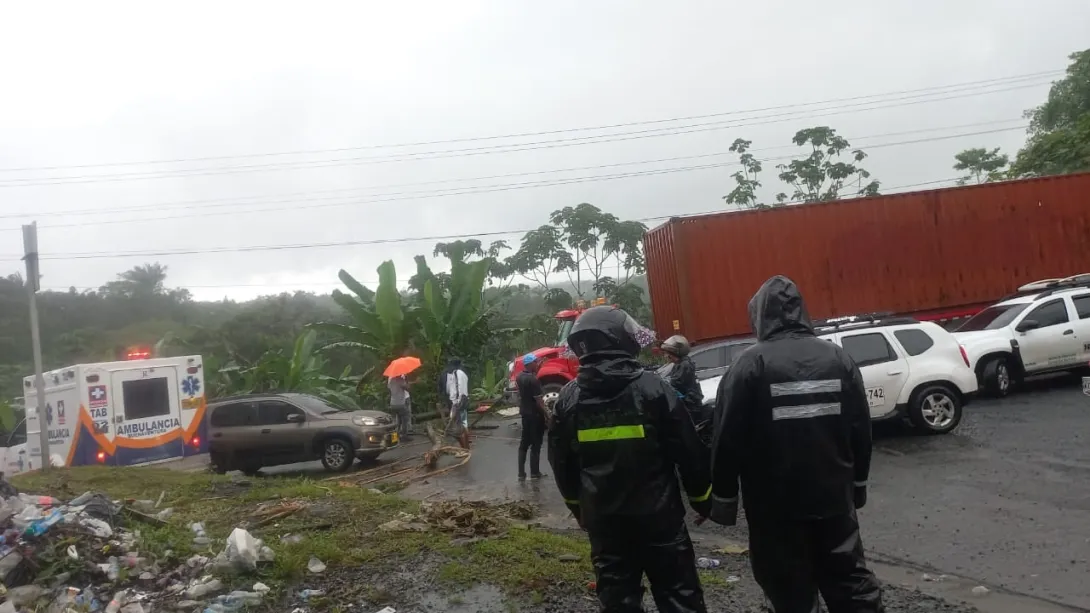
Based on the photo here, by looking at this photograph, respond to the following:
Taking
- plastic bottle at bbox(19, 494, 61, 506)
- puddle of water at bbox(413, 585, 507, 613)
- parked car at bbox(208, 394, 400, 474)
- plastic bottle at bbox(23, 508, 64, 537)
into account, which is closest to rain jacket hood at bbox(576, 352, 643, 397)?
puddle of water at bbox(413, 585, 507, 613)

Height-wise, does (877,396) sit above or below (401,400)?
below

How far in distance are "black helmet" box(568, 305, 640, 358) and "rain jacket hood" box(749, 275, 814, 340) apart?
0.61 m

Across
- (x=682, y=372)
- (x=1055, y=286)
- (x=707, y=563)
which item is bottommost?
(x=707, y=563)

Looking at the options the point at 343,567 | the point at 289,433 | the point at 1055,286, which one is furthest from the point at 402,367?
the point at 1055,286

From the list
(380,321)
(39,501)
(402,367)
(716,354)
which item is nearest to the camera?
(39,501)

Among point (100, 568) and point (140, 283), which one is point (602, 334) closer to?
point (100, 568)

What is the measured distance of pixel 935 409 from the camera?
11.0 meters

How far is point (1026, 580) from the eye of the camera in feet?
18.6

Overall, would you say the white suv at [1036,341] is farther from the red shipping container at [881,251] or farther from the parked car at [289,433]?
the parked car at [289,433]

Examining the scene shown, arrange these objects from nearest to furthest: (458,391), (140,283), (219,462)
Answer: (458,391), (219,462), (140,283)

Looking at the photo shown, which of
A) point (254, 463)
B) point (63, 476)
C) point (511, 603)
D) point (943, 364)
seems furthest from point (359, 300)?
point (511, 603)

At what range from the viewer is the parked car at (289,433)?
46.7 feet

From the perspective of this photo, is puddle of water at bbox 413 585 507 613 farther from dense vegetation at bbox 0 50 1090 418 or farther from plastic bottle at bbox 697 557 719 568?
dense vegetation at bbox 0 50 1090 418

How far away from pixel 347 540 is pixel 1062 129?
30008mm
